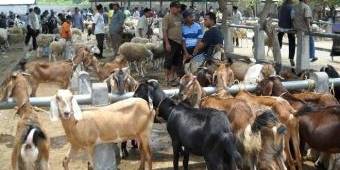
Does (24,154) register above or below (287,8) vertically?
below

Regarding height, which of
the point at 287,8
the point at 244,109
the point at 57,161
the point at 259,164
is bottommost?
the point at 57,161

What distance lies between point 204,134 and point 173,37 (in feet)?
22.1

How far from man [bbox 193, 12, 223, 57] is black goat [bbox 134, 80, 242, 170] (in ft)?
11.5

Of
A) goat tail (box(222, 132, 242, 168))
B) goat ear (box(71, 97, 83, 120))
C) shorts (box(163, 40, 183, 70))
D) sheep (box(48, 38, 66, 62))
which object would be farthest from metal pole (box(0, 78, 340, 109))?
sheep (box(48, 38, 66, 62))

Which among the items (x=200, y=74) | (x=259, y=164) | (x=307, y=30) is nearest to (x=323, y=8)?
(x=307, y=30)

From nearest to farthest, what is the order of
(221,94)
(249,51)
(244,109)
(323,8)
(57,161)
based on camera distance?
(244,109) < (221,94) < (57,161) < (249,51) < (323,8)

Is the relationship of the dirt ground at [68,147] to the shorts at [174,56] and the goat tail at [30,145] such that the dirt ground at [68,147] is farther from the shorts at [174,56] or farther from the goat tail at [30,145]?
the shorts at [174,56]

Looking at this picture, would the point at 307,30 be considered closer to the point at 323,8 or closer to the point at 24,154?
the point at 24,154

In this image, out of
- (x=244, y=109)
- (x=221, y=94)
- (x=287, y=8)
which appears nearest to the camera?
(x=244, y=109)

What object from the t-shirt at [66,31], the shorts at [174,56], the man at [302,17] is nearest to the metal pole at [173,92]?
the shorts at [174,56]

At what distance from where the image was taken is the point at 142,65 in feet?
54.9

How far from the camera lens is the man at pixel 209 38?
9648mm

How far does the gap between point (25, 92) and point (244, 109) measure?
8.79ft

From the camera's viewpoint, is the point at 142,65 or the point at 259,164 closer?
the point at 259,164
